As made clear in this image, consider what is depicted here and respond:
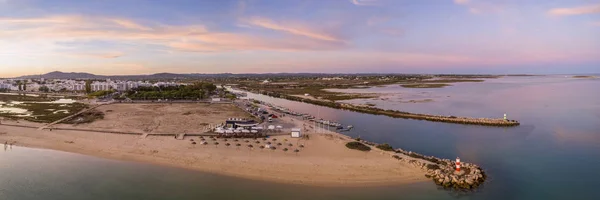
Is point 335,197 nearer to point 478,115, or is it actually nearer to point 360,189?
point 360,189

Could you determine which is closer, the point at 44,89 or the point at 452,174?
the point at 452,174

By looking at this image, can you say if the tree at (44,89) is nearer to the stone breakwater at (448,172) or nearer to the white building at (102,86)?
the white building at (102,86)

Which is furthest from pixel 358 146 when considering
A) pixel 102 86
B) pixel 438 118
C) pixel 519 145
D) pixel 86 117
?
pixel 102 86

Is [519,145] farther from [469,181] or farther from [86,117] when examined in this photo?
[86,117]

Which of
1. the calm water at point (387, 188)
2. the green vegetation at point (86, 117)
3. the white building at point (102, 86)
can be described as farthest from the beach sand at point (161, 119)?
the white building at point (102, 86)

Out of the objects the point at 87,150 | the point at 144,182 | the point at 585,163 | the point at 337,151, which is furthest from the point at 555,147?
the point at 87,150

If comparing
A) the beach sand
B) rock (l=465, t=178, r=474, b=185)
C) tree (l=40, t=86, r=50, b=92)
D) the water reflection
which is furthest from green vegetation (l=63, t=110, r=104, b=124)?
tree (l=40, t=86, r=50, b=92)

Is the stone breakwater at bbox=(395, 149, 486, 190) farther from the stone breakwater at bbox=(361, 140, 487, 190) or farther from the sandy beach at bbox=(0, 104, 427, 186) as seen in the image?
the sandy beach at bbox=(0, 104, 427, 186)

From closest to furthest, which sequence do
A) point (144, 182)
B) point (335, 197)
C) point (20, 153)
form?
point (335, 197)
point (144, 182)
point (20, 153)
